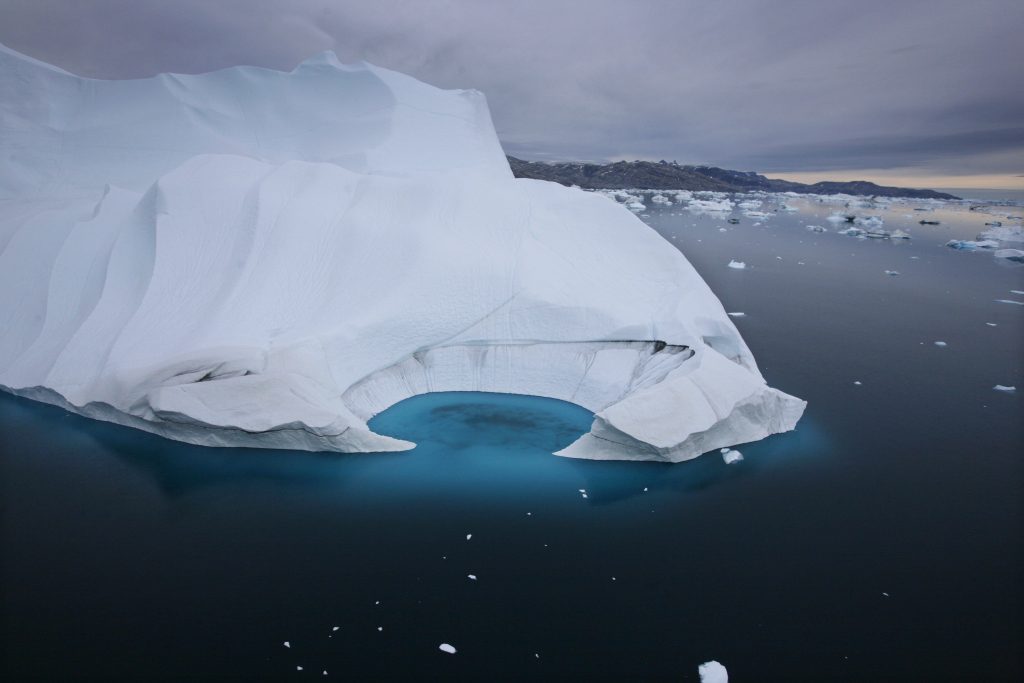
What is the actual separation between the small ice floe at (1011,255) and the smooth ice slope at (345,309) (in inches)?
1038

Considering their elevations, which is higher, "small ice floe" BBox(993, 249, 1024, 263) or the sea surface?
"small ice floe" BBox(993, 249, 1024, 263)

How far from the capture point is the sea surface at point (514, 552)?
5.69m

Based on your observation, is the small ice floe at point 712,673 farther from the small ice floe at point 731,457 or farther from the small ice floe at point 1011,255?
the small ice floe at point 1011,255

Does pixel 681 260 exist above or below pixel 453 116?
below

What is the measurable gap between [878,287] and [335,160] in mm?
21388

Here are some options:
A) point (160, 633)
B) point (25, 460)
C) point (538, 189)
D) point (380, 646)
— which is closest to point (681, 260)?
point (538, 189)

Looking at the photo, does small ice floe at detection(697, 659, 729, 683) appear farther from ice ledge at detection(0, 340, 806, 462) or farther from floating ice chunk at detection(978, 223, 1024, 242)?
floating ice chunk at detection(978, 223, 1024, 242)

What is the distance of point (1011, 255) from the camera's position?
2842 cm

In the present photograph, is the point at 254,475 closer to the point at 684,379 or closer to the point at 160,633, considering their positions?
the point at 160,633

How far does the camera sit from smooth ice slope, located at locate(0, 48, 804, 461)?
9.31 metres

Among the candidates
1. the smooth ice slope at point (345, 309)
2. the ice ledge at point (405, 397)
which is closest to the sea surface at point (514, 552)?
the ice ledge at point (405, 397)

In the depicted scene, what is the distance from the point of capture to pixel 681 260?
13.9 metres

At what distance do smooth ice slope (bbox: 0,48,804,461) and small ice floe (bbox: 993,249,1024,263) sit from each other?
86.5ft

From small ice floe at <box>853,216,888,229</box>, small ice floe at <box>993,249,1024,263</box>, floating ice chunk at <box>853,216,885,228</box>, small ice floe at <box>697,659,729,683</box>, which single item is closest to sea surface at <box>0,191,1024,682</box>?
small ice floe at <box>697,659,729,683</box>
